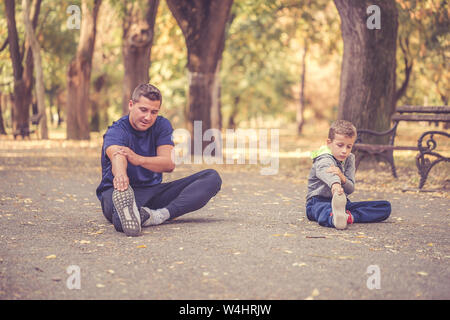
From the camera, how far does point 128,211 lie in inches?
222

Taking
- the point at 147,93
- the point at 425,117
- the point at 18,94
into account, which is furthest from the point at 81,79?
the point at 147,93

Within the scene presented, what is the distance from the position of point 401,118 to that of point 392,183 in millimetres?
1227

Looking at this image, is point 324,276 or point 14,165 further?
point 14,165

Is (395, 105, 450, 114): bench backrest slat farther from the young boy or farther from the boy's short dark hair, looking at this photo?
the boy's short dark hair

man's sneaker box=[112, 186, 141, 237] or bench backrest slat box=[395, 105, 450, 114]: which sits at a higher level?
bench backrest slat box=[395, 105, 450, 114]

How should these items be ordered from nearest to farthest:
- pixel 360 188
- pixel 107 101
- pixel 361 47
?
pixel 360 188
pixel 361 47
pixel 107 101

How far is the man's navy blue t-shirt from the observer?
6121mm

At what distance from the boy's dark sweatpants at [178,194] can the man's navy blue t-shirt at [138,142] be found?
0.35 ft

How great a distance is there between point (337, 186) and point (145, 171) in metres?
2.00

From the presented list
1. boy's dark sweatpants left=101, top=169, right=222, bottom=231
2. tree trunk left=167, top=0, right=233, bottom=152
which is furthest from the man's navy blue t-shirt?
tree trunk left=167, top=0, right=233, bottom=152

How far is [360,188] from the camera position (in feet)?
32.9

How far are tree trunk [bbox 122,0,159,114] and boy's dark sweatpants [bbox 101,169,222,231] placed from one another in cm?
1251
